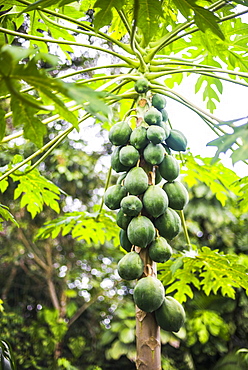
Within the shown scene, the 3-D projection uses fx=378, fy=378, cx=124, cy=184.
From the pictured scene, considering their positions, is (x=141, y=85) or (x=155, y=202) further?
(x=141, y=85)

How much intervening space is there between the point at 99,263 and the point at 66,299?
2.48 feet

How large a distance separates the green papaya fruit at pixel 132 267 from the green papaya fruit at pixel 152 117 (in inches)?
18.4

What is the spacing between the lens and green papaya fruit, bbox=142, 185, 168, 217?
1209 millimetres

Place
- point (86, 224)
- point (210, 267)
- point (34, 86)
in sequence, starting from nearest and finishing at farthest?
point (34, 86) → point (210, 267) → point (86, 224)

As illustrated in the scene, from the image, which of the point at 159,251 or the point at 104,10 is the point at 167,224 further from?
the point at 104,10

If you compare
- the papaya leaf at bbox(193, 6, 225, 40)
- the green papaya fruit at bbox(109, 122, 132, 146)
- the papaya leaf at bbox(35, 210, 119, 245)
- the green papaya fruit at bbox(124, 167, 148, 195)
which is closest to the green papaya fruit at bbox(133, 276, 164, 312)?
the green papaya fruit at bbox(124, 167, 148, 195)

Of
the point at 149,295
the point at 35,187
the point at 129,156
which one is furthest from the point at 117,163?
the point at 35,187

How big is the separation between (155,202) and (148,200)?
0.09ft

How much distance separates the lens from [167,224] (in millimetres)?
1272

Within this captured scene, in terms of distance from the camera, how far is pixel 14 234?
5.90 m

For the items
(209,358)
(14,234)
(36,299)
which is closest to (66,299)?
(36,299)

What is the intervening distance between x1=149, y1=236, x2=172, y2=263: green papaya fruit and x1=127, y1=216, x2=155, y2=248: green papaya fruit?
0.12ft

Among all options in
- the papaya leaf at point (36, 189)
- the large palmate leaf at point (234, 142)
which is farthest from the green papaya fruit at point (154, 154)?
the papaya leaf at point (36, 189)

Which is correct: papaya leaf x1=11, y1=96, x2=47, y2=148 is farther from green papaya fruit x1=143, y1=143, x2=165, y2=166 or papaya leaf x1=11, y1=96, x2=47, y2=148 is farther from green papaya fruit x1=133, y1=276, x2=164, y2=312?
green papaya fruit x1=133, y1=276, x2=164, y2=312
